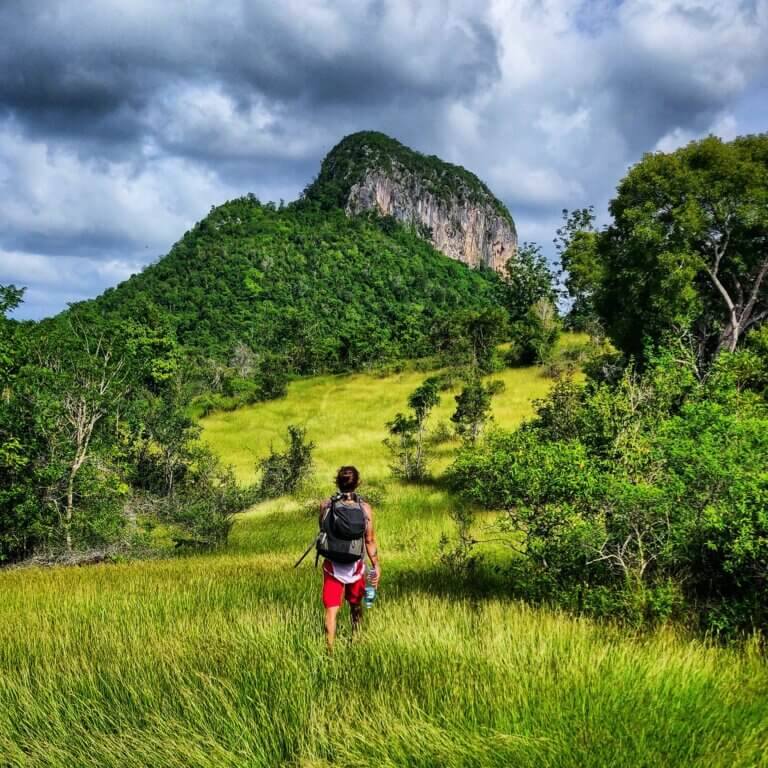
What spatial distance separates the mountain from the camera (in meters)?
70.8

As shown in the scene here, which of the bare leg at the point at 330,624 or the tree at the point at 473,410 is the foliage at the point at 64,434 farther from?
the tree at the point at 473,410

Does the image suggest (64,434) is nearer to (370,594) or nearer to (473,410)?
(370,594)

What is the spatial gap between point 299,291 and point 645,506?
128162 millimetres

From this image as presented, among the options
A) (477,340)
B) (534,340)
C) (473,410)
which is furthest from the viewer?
(477,340)

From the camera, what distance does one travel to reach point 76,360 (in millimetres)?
14633

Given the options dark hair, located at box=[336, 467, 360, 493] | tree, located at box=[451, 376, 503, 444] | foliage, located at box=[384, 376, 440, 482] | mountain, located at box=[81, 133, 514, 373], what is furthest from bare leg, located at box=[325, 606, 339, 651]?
mountain, located at box=[81, 133, 514, 373]

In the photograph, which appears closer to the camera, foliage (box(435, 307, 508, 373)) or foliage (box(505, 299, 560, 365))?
foliage (box(505, 299, 560, 365))

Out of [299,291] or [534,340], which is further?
[299,291]

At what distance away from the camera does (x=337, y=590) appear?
5246 millimetres

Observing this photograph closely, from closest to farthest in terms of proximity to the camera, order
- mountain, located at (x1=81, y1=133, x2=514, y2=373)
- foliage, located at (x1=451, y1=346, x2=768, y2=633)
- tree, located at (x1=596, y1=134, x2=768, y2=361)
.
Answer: foliage, located at (x1=451, y1=346, x2=768, y2=633), tree, located at (x1=596, y1=134, x2=768, y2=361), mountain, located at (x1=81, y1=133, x2=514, y2=373)

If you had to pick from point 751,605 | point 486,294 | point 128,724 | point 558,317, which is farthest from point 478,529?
point 486,294

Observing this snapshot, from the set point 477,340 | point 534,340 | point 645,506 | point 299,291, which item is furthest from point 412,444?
point 299,291

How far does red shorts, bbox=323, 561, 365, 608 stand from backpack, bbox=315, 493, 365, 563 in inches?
7.2

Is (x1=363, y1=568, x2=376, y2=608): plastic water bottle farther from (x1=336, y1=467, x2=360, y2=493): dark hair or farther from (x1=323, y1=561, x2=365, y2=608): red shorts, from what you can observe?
(x1=336, y1=467, x2=360, y2=493): dark hair
